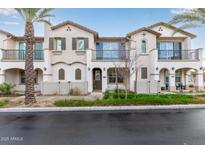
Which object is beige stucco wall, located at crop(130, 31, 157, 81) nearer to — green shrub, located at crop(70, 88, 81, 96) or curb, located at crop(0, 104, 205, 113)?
green shrub, located at crop(70, 88, 81, 96)

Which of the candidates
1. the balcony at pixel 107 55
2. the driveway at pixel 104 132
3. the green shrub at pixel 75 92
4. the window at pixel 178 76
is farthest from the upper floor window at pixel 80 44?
the driveway at pixel 104 132

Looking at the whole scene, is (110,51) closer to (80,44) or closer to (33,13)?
(80,44)

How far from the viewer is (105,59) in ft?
59.6

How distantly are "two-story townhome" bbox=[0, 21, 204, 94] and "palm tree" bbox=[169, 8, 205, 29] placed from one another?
5466 millimetres

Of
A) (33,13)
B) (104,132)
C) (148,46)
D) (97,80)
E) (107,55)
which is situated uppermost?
(33,13)

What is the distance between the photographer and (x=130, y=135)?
555 centimetres

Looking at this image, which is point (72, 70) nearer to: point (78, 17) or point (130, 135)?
point (78, 17)

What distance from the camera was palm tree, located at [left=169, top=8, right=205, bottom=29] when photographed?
10937mm

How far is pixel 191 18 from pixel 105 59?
9.42 metres

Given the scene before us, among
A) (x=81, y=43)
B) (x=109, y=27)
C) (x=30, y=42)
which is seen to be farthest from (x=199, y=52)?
(x=30, y=42)

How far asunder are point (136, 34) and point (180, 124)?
537 inches

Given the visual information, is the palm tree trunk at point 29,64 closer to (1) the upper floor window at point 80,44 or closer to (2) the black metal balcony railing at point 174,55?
(1) the upper floor window at point 80,44

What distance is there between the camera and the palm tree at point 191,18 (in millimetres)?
10937

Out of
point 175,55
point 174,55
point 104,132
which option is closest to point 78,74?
point 174,55
